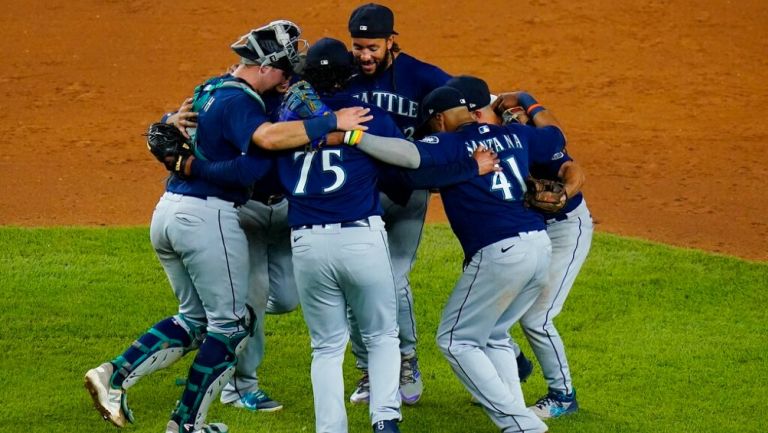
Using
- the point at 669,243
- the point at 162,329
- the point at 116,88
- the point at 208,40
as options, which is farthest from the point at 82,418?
the point at 208,40

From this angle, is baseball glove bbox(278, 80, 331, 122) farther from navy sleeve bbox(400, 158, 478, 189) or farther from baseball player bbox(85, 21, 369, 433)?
navy sleeve bbox(400, 158, 478, 189)

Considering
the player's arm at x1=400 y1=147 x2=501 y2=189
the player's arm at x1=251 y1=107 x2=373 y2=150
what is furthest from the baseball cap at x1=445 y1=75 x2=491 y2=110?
the player's arm at x1=251 y1=107 x2=373 y2=150

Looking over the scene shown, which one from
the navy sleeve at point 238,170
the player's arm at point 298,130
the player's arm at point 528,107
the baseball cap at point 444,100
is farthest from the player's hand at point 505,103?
the navy sleeve at point 238,170

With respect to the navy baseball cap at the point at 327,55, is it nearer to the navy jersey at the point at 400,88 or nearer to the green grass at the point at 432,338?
the navy jersey at the point at 400,88

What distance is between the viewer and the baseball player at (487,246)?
5602mm

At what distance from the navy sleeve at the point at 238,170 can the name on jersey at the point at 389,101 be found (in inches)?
41.6

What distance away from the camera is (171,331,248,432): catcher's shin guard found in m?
5.68

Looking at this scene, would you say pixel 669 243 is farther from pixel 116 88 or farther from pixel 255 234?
pixel 116 88

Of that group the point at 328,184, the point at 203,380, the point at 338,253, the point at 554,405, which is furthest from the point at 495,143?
the point at 203,380

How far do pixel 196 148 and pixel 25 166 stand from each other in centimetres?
646

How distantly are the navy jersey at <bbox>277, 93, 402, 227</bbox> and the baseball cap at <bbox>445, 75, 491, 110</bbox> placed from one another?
1.82 ft

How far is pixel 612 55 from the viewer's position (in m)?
14.6

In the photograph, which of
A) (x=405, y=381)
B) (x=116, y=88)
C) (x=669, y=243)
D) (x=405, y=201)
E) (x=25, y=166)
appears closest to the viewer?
(x=405, y=201)

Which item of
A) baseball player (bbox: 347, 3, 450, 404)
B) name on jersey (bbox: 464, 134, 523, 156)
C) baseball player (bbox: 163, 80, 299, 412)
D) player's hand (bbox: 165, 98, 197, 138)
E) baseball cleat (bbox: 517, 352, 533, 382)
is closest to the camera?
name on jersey (bbox: 464, 134, 523, 156)
